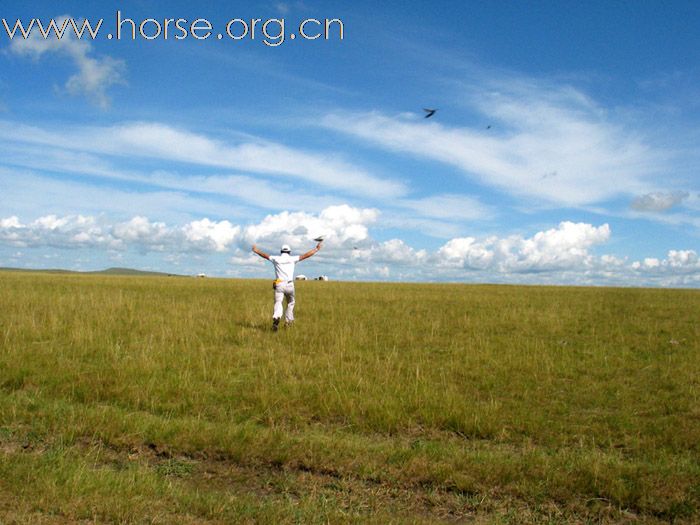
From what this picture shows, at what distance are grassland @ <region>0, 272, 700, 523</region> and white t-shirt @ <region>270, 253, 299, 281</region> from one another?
1.67m

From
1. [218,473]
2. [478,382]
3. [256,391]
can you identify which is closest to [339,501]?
[218,473]

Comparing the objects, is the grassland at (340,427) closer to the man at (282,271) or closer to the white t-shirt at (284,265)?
the man at (282,271)

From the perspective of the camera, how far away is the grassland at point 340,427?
584 cm

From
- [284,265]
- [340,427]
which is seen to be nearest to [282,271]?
[284,265]

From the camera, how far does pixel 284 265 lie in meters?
17.6

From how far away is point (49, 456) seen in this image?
684cm

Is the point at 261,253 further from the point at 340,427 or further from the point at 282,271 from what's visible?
the point at 340,427

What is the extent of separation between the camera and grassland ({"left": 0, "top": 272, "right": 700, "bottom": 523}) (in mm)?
5840

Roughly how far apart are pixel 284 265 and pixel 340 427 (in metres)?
9.38

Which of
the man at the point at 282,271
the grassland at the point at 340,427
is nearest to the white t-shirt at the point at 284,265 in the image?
the man at the point at 282,271

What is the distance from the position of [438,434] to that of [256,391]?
3.34 metres

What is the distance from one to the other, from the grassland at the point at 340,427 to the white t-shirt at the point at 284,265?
1669 millimetres

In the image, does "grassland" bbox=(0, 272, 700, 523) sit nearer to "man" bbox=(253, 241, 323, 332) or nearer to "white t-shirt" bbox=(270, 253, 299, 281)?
"man" bbox=(253, 241, 323, 332)

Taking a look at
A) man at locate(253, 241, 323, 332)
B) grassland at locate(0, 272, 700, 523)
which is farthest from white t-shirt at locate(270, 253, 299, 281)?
grassland at locate(0, 272, 700, 523)
